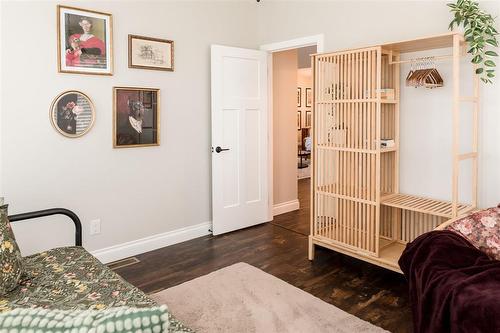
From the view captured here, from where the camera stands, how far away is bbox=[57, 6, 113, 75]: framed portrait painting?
10.2ft

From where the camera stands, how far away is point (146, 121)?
12.0 feet

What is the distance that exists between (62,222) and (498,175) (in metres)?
3.49

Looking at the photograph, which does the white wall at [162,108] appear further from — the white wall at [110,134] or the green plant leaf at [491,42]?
the green plant leaf at [491,42]

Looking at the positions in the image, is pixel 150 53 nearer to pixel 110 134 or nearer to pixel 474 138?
pixel 110 134

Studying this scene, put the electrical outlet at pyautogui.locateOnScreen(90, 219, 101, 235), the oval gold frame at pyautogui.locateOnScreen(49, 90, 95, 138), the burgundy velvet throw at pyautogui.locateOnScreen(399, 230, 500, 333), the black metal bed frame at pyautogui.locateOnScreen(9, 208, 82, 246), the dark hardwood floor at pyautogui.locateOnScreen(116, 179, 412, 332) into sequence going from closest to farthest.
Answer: the burgundy velvet throw at pyautogui.locateOnScreen(399, 230, 500, 333), the black metal bed frame at pyautogui.locateOnScreen(9, 208, 82, 246), the dark hardwood floor at pyautogui.locateOnScreen(116, 179, 412, 332), the oval gold frame at pyautogui.locateOnScreen(49, 90, 95, 138), the electrical outlet at pyautogui.locateOnScreen(90, 219, 101, 235)

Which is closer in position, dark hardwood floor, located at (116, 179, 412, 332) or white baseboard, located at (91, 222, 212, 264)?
dark hardwood floor, located at (116, 179, 412, 332)

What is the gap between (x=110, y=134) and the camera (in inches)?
136

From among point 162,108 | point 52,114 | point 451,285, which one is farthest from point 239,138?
point 451,285

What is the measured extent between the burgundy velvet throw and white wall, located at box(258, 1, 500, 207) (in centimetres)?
102

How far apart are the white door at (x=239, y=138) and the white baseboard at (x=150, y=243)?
196mm

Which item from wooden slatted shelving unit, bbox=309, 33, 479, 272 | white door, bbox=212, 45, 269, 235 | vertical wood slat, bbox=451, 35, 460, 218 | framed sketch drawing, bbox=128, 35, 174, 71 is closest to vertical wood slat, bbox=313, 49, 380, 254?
wooden slatted shelving unit, bbox=309, 33, 479, 272

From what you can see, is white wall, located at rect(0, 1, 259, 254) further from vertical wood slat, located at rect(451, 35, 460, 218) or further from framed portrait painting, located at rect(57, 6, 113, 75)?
vertical wood slat, located at rect(451, 35, 460, 218)

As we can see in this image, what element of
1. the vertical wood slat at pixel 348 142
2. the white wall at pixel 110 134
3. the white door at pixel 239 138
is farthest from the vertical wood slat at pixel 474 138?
the white wall at pixel 110 134

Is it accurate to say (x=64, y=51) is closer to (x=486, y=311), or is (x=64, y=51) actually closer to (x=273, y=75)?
(x=273, y=75)
